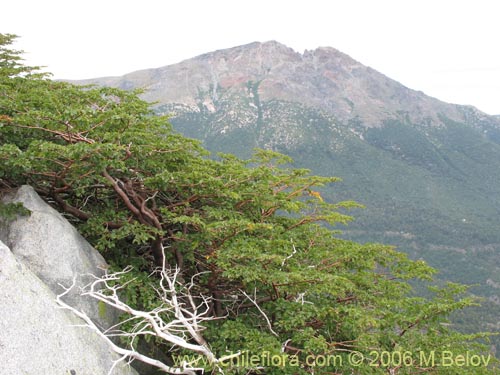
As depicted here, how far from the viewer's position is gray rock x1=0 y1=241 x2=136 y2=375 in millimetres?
4375

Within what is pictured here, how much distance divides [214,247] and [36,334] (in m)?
2.94

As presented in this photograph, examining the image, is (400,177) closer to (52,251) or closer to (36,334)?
(52,251)

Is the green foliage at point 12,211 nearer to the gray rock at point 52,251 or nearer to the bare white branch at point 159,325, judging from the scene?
the gray rock at point 52,251

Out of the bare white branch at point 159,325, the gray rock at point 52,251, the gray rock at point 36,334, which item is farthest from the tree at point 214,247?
the gray rock at point 36,334

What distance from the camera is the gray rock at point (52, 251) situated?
591 cm

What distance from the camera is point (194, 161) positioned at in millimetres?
8344

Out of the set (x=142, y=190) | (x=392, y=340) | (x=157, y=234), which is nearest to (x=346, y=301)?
(x=392, y=340)

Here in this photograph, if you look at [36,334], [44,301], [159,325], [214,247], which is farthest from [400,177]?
[36,334]

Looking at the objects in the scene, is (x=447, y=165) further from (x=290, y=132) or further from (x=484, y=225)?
(x=290, y=132)

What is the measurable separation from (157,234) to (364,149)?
164m

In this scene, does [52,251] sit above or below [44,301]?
above

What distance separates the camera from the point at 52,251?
6074 mm

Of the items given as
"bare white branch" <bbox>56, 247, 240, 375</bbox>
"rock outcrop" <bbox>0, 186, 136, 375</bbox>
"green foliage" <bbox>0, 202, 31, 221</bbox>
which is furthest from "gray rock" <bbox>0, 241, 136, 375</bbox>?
"green foliage" <bbox>0, 202, 31, 221</bbox>

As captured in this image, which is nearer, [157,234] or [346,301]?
[157,234]
